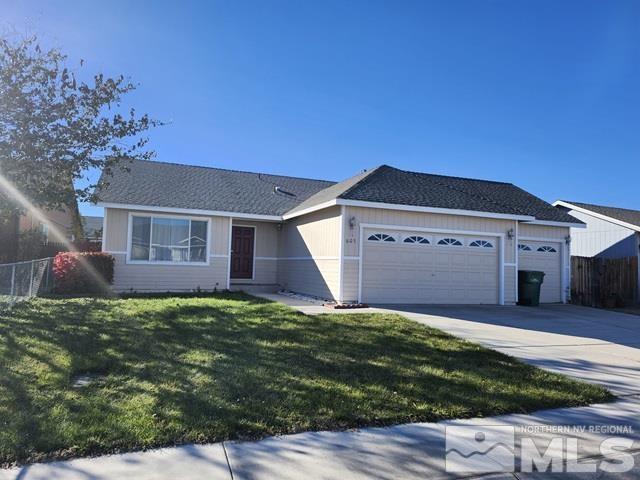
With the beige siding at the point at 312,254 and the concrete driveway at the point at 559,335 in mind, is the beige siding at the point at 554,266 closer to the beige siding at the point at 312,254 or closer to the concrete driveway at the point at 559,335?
the concrete driveway at the point at 559,335

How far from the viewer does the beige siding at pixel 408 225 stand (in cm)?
1283

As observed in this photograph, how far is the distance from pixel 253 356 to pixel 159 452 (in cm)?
286

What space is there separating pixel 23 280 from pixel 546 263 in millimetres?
15644

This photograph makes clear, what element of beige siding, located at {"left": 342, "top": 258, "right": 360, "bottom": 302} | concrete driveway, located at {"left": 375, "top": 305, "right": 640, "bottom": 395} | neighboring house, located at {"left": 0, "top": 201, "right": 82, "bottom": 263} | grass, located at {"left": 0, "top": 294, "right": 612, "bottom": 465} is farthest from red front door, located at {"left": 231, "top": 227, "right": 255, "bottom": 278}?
grass, located at {"left": 0, "top": 294, "right": 612, "bottom": 465}

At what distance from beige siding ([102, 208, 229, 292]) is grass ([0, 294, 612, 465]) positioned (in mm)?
5658

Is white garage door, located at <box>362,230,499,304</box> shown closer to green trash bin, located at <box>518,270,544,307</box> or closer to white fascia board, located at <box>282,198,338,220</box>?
green trash bin, located at <box>518,270,544,307</box>

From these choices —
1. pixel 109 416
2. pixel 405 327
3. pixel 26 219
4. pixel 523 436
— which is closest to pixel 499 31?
pixel 405 327

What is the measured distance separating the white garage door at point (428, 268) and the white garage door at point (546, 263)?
1945mm

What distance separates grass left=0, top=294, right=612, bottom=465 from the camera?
4102mm

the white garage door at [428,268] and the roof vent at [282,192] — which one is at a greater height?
the roof vent at [282,192]

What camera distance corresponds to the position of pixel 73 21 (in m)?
9.60

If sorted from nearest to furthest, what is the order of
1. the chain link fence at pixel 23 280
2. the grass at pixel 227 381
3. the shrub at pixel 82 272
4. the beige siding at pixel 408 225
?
the grass at pixel 227 381 → the chain link fence at pixel 23 280 → the beige siding at pixel 408 225 → the shrub at pixel 82 272

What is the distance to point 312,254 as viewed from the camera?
48.5 feet

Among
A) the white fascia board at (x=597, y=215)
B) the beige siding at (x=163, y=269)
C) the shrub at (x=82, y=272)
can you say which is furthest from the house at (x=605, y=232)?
the shrub at (x=82, y=272)
